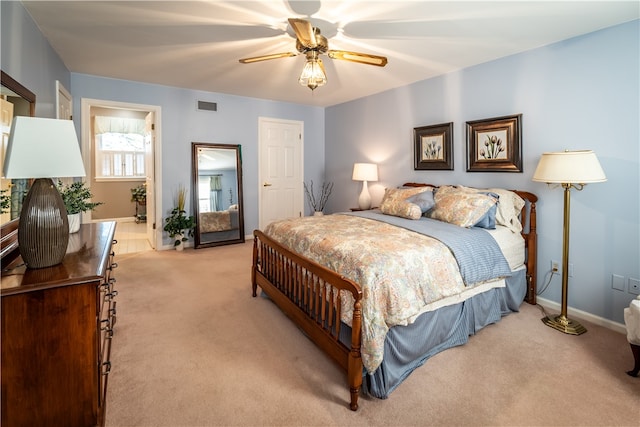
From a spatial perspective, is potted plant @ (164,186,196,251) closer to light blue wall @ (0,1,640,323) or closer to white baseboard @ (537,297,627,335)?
light blue wall @ (0,1,640,323)

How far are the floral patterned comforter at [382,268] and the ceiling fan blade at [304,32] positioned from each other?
55.2 inches

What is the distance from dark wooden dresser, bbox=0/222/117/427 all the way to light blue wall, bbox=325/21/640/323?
138 inches

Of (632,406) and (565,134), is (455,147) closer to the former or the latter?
(565,134)

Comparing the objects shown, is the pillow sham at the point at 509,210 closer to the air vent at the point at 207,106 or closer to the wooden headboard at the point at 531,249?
the wooden headboard at the point at 531,249

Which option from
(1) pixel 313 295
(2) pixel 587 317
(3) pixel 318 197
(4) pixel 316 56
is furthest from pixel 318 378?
(3) pixel 318 197

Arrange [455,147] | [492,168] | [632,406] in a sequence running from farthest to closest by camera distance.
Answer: [455,147] < [492,168] < [632,406]

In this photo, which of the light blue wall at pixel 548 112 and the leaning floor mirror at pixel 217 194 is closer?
the light blue wall at pixel 548 112

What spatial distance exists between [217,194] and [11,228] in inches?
134

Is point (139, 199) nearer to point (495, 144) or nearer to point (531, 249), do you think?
point (495, 144)

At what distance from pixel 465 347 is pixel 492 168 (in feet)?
6.50

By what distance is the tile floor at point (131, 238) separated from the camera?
5.09 metres

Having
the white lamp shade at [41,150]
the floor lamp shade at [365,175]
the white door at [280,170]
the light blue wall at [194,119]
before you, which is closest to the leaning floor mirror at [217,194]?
the light blue wall at [194,119]

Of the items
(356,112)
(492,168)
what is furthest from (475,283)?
(356,112)

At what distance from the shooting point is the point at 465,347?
2.35m
